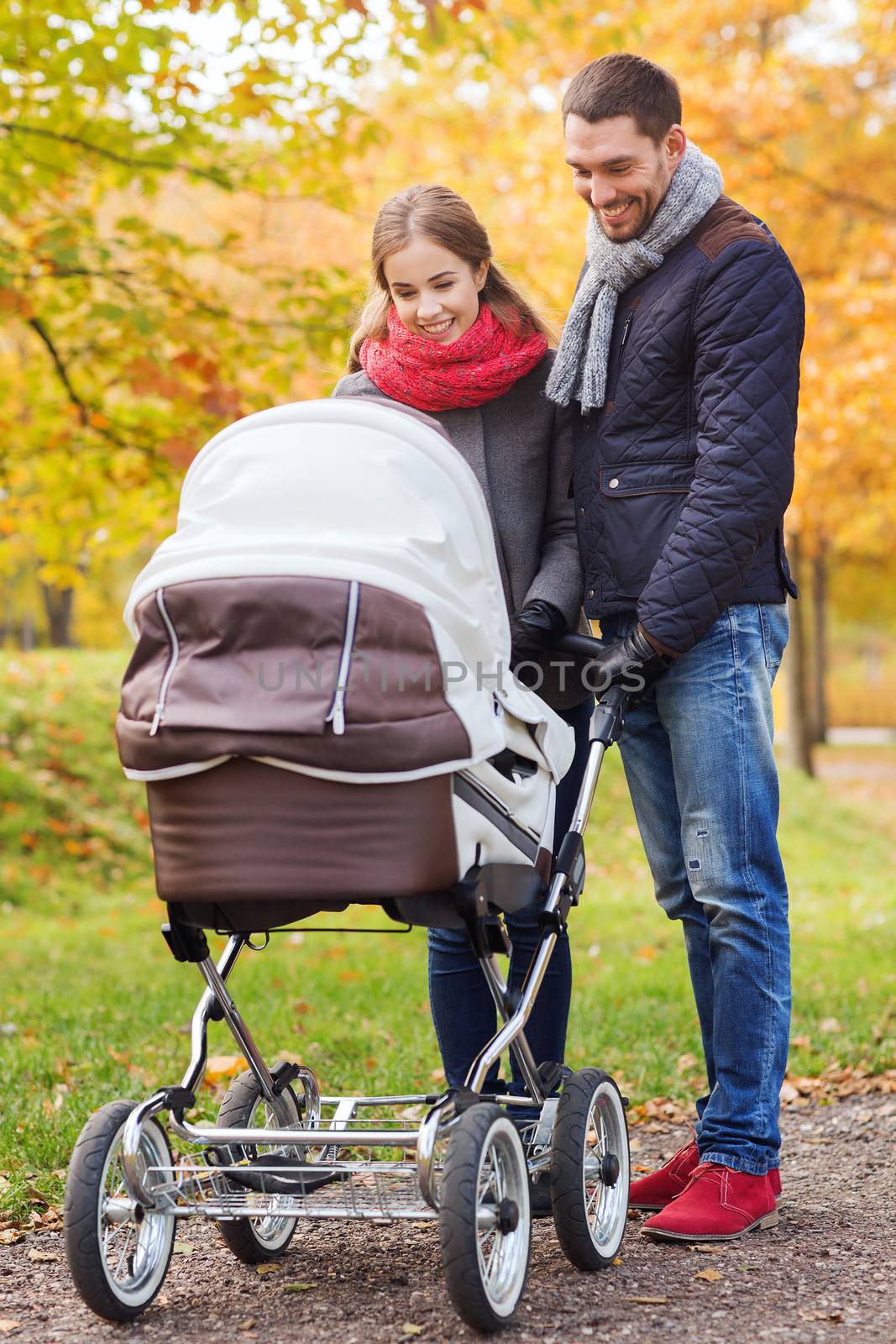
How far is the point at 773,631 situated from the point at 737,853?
0.51 metres

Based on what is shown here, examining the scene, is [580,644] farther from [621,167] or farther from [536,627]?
[621,167]

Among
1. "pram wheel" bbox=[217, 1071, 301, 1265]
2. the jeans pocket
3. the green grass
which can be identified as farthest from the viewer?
the green grass

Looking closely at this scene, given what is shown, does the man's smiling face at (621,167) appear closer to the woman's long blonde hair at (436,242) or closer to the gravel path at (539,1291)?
the woman's long blonde hair at (436,242)

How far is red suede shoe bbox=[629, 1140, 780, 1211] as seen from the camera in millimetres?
3371

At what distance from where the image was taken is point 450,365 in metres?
3.25

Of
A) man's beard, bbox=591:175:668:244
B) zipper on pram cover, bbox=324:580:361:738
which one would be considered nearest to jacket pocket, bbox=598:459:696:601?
man's beard, bbox=591:175:668:244

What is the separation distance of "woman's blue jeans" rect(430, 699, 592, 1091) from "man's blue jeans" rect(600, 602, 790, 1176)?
0.97ft

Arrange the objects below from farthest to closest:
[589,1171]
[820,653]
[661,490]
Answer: [820,653], [661,490], [589,1171]

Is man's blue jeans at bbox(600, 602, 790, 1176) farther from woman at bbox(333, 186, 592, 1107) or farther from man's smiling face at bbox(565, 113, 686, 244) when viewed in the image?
man's smiling face at bbox(565, 113, 686, 244)

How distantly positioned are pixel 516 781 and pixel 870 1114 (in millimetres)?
2239

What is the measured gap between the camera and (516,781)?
110 inches

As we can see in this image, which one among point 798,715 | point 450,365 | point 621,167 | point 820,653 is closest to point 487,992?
point 450,365

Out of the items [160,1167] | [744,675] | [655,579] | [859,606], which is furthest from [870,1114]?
[859,606]

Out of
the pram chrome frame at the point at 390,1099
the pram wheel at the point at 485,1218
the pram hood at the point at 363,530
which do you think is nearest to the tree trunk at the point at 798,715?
the pram chrome frame at the point at 390,1099
